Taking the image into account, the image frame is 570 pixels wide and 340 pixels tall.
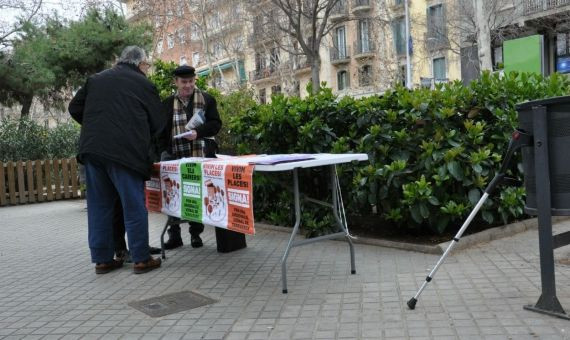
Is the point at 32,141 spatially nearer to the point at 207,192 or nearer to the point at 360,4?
the point at 207,192

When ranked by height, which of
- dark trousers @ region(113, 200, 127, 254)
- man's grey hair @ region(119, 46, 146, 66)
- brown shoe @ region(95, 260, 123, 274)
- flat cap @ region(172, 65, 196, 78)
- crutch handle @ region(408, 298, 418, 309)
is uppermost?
man's grey hair @ region(119, 46, 146, 66)

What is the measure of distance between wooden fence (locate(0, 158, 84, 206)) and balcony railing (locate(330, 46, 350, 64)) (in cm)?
3281

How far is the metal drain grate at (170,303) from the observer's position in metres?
4.22

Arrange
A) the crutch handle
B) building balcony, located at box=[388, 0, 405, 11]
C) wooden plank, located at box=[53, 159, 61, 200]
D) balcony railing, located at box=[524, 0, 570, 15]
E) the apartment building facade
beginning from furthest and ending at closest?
building balcony, located at box=[388, 0, 405, 11]
the apartment building facade
balcony railing, located at box=[524, 0, 570, 15]
wooden plank, located at box=[53, 159, 61, 200]
the crutch handle

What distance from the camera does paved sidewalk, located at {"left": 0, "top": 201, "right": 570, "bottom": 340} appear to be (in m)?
3.65

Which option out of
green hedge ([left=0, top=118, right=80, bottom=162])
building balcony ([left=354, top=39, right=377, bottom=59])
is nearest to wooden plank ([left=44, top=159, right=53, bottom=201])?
green hedge ([left=0, top=118, right=80, bottom=162])

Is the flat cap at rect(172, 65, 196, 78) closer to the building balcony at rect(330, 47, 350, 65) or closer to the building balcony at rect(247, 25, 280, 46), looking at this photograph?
the building balcony at rect(247, 25, 280, 46)

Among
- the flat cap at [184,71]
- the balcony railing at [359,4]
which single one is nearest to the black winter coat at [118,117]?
the flat cap at [184,71]

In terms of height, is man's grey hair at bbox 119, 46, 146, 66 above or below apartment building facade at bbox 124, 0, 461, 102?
below

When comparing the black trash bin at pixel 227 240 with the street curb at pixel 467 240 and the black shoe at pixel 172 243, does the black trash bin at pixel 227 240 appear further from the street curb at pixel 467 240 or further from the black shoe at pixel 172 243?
the street curb at pixel 467 240

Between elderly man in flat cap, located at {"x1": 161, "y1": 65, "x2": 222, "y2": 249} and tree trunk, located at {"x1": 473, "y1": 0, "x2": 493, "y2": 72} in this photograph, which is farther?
tree trunk, located at {"x1": 473, "y1": 0, "x2": 493, "y2": 72}

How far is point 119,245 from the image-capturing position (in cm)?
579

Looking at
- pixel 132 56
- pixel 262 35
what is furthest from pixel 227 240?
pixel 262 35

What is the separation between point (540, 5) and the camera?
90.4 feet
